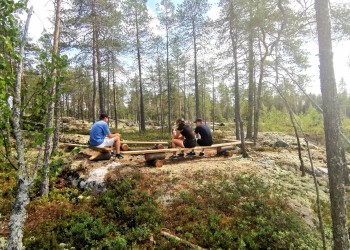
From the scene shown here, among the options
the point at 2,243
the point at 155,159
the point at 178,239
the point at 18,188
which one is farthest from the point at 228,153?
the point at 18,188

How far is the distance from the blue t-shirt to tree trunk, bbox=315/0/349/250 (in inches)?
271

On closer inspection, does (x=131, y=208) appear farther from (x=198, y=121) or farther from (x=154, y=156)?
(x=198, y=121)

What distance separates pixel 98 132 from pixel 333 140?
23.6ft

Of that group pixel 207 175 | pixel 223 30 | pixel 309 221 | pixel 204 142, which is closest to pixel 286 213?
pixel 309 221

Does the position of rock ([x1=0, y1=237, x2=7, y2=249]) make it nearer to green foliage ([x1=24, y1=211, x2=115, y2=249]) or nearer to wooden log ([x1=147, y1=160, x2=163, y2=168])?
green foliage ([x1=24, y1=211, x2=115, y2=249])

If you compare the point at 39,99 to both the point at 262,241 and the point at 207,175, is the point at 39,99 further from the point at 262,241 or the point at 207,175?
the point at 207,175

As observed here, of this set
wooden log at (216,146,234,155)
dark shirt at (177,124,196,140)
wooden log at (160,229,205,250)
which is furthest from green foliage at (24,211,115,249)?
wooden log at (216,146,234,155)

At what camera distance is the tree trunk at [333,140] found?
4133mm

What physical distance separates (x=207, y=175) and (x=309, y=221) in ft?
10.7

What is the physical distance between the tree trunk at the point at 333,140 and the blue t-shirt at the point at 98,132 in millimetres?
6885

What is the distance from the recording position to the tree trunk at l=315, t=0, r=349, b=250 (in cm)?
413

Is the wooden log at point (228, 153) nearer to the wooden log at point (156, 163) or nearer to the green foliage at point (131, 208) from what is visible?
the wooden log at point (156, 163)

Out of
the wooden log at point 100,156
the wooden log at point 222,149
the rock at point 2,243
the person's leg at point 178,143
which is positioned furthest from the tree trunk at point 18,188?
the wooden log at point 222,149

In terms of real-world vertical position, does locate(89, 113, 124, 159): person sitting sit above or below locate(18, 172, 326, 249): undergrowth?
above
